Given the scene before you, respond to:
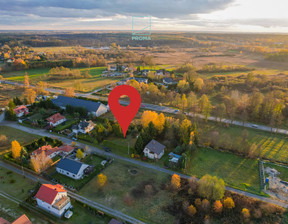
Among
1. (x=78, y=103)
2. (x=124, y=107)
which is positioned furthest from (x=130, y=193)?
(x=78, y=103)

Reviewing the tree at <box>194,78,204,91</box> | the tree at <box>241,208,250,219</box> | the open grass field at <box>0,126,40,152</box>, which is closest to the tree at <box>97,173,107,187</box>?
the tree at <box>241,208,250,219</box>

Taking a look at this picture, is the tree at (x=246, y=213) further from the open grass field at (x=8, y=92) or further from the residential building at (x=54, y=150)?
the open grass field at (x=8, y=92)

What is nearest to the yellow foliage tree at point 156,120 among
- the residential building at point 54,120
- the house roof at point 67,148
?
the house roof at point 67,148

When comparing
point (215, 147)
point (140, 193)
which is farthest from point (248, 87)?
point (140, 193)

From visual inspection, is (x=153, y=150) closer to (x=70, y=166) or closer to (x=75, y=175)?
(x=75, y=175)

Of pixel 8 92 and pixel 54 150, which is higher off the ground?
pixel 54 150

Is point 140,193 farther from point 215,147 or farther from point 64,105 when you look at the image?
point 64,105

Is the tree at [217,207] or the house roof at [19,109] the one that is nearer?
the tree at [217,207]
